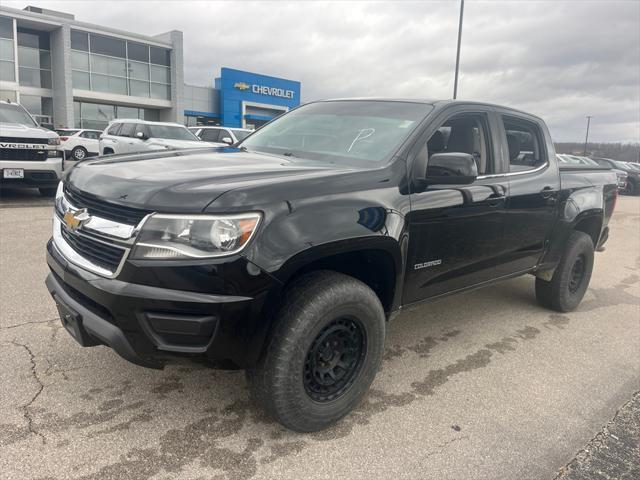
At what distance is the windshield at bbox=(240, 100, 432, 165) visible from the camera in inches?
124

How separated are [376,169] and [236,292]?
1.15 meters

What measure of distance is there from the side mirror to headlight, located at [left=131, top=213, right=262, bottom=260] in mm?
1366

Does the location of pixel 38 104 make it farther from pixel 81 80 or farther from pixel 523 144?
pixel 523 144

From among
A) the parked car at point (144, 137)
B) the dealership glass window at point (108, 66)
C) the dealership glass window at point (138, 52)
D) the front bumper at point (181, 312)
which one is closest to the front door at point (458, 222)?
the front bumper at point (181, 312)

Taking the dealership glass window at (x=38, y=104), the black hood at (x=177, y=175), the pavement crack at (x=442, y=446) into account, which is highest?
the dealership glass window at (x=38, y=104)

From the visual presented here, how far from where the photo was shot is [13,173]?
8.34 meters

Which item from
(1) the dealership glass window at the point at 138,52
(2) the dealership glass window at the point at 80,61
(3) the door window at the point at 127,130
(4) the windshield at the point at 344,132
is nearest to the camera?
(4) the windshield at the point at 344,132

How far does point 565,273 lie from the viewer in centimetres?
469

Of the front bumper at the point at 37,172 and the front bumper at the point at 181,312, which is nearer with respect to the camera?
the front bumper at the point at 181,312

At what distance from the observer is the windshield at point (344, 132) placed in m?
3.16

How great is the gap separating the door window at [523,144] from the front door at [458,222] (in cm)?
37

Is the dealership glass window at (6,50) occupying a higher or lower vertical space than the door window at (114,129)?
higher

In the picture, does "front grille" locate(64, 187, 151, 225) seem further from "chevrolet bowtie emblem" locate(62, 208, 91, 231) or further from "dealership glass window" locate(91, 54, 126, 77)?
"dealership glass window" locate(91, 54, 126, 77)

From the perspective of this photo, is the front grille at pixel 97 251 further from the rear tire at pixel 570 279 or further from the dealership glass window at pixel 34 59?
the dealership glass window at pixel 34 59
